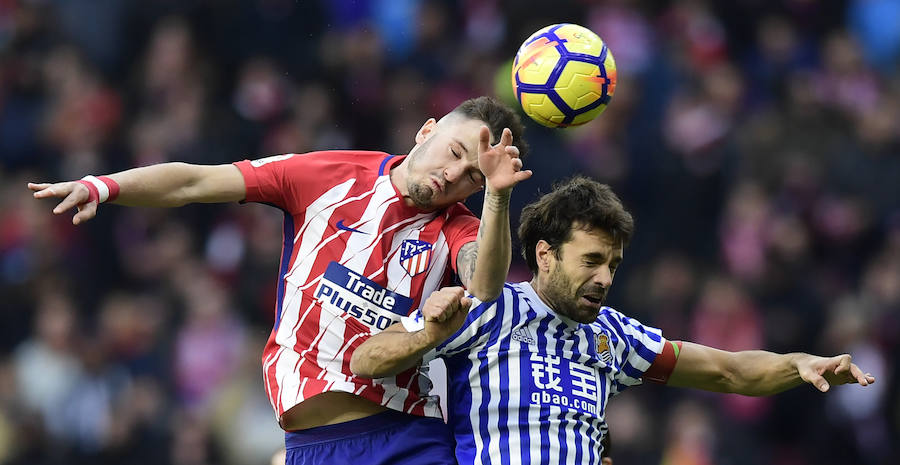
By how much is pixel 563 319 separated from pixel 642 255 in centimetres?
529

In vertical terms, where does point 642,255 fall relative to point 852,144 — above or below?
below

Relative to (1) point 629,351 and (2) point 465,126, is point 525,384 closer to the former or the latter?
(1) point 629,351

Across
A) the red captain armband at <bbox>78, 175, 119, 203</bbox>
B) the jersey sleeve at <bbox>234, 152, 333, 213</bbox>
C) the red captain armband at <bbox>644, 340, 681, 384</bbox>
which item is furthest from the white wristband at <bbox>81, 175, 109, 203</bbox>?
the red captain armband at <bbox>644, 340, 681, 384</bbox>

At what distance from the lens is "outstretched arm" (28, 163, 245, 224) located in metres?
4.82

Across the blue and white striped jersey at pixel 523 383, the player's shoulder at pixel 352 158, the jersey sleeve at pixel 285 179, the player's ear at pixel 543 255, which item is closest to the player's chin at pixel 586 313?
the blue and white striped jersey at pixel 523 383

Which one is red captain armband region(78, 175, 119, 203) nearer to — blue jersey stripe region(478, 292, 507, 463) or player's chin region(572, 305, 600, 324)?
blue jersey stripe region(478, 292, 507, 463)

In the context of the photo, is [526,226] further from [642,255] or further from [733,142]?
[733,142]

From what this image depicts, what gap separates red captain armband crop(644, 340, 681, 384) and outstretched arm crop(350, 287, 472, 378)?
1.13m

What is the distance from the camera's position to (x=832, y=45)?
40.0ft

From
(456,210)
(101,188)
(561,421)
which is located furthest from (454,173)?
(101,188)

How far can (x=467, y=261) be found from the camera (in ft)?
16.8

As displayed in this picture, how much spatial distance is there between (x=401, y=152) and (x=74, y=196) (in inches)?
238

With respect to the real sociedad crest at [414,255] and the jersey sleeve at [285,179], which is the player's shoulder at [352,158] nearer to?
the jersey sleeve at [285,179]

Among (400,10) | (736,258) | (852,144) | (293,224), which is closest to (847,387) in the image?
(736,258)
